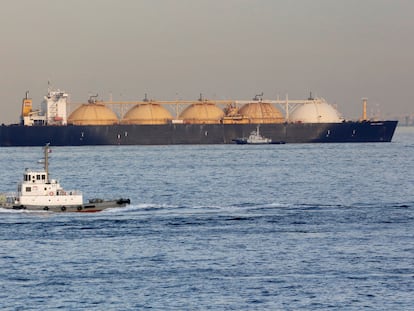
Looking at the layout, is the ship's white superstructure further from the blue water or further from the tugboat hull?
the blue water

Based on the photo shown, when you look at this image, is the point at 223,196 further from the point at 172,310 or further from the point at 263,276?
the point at 172,310

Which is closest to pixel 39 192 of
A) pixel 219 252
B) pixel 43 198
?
pixel 43 198

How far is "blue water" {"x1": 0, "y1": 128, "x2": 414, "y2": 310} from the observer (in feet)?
141

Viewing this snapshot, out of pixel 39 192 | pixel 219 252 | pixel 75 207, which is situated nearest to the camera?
pixel 219 252

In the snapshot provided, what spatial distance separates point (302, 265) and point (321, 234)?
11.3m

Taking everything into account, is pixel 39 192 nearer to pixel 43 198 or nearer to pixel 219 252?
pixel 43 198

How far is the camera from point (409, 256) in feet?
170

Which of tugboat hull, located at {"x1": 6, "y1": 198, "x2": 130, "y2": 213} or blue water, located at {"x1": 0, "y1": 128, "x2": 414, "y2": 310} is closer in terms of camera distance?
blue water, located at {"x1": 0, "y1": 128, "x2": 414, "y2": 310}

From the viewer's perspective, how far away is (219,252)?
53.9 meters

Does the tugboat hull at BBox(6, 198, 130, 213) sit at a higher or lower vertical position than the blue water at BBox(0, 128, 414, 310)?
higher

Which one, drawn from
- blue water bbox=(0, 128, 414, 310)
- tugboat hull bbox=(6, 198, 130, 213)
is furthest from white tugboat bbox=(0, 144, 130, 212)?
blue water bbox=(0, 128, 414, 310)

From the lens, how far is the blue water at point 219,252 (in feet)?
141

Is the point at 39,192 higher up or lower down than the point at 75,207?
higher up

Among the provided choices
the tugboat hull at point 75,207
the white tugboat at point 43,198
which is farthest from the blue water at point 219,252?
the white tugboat at point 43,198
